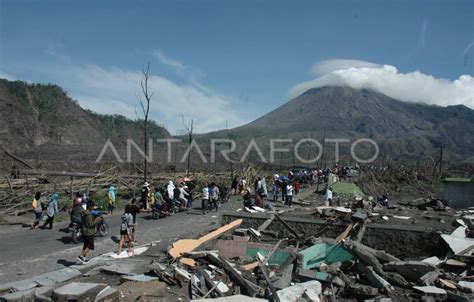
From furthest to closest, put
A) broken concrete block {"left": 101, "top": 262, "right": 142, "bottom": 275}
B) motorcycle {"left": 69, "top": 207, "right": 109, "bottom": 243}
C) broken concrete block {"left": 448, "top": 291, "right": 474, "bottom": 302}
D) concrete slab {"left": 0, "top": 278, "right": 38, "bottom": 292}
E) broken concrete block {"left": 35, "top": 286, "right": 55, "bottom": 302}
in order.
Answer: motorcycle {"left": 69, "top": 207, "right": 109, "bottom": 243}, broken concrete block {"left": 101, "top": 262, "right": 142, "bottom": 275}, concrete slab {"left": 0, "top": 278, "right": 38, "bottom": 292}, broken concrete block {"left": 448, "top": 291, "right": 474, "bottom": 302}, broken concrete block {"left": 35, "top": 286, "right": 55, "bottom": 302}

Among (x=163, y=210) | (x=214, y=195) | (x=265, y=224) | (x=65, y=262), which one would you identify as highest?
(x=214, y=195)

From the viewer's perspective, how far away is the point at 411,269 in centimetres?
831

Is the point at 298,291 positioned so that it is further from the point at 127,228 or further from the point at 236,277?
the point at 127,228

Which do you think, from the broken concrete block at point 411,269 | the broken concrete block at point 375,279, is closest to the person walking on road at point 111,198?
the broken concrete block at point 375,279

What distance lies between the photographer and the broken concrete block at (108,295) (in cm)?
659

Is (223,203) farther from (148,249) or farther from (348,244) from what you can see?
(348,244)

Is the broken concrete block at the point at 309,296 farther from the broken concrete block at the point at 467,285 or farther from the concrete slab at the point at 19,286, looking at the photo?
the concrete slab at the point at 19,286

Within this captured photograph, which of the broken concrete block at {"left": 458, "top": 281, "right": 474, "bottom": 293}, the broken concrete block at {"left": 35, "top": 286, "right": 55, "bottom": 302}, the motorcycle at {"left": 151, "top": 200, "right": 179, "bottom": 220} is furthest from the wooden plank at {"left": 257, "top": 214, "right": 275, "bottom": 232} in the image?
the broken concrete block at {"left": 35, "top": 286, "right": 55, "bottom": 302}

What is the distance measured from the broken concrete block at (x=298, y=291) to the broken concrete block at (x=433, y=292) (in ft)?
5.98

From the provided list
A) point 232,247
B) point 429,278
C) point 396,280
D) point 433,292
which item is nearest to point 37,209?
point 232,247

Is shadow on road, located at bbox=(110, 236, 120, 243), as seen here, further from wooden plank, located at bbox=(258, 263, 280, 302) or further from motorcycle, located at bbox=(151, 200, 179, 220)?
wooden plank, located at bbox=(258, 263, 280, 302)

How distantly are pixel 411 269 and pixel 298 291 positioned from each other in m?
2.68

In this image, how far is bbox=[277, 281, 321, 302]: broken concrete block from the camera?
702 cm

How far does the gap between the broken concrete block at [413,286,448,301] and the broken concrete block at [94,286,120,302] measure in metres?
5.30
